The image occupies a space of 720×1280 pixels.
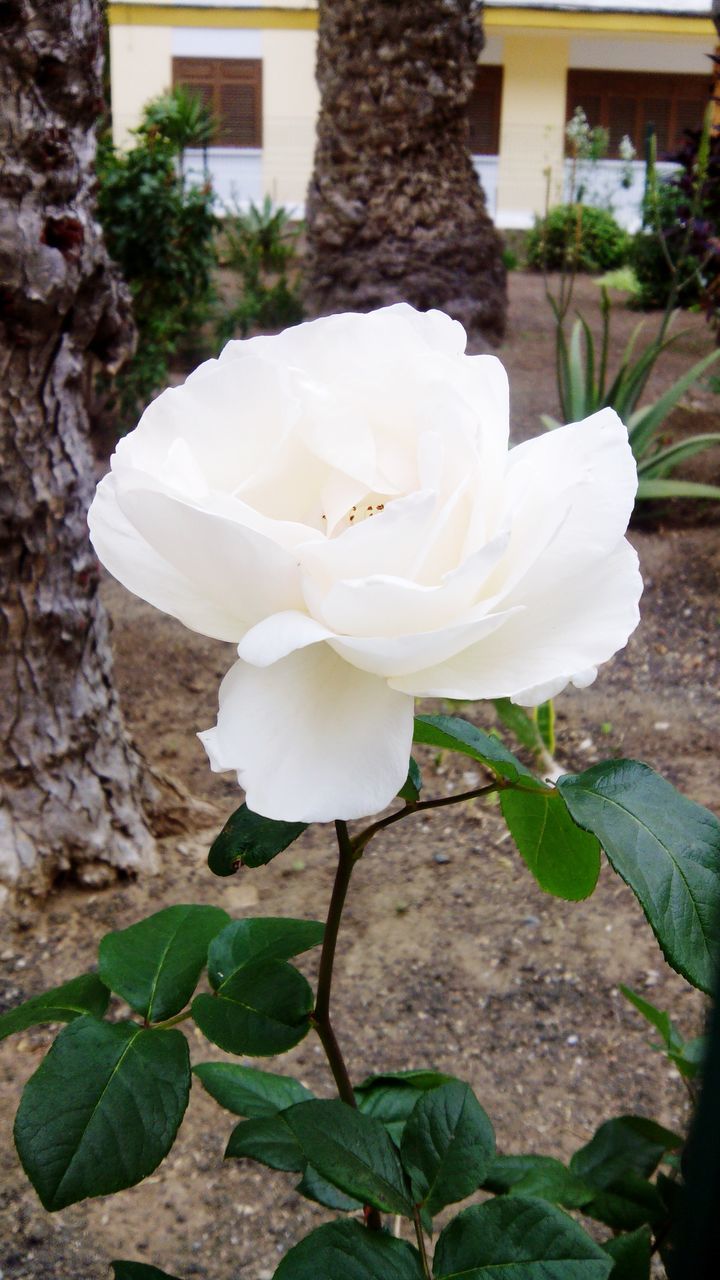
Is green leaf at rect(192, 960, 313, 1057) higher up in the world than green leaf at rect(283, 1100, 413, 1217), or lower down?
higher up

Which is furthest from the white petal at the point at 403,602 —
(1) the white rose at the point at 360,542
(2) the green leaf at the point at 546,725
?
(2) the green leaf at the point at 546,725

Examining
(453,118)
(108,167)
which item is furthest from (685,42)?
(108,167)

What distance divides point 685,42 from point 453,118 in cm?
1216

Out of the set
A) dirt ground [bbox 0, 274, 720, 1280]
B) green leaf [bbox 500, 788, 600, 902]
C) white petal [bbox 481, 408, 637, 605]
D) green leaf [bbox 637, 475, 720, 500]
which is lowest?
dirt ground [bbox 0, 274, 720, 1280]

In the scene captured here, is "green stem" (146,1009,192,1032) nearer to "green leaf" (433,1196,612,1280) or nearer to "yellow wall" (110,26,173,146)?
"green leaf" (433,1196,612,1280)

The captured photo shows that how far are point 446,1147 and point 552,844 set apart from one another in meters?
0.21

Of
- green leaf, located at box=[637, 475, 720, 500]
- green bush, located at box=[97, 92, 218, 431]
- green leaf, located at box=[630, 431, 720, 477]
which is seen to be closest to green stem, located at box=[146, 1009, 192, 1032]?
green leaf, located at box=[637, 475, 720, 500]

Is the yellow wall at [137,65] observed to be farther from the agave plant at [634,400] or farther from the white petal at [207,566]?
the white petal at [207,566]

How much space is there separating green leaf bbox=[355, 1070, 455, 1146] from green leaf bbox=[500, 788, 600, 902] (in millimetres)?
271

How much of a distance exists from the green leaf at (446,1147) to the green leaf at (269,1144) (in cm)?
12

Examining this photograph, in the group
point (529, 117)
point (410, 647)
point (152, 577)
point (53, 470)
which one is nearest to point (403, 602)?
point (410, 647)

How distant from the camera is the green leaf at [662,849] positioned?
583 millimetres

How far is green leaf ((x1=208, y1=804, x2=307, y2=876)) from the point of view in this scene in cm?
69

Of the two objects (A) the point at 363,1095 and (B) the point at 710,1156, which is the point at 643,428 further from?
(B) the point at 710,1156
